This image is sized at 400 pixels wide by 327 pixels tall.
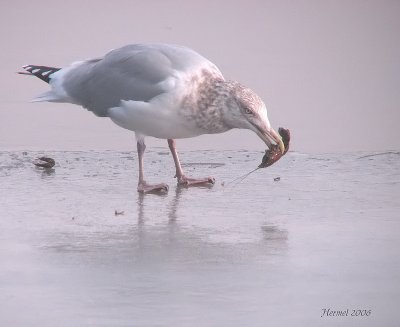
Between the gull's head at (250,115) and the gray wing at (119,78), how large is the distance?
449 millimetres

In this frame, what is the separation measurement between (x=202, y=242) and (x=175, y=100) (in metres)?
1.94

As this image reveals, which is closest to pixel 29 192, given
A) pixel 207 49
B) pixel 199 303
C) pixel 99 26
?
pixel 199 303

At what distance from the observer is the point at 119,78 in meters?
7.96

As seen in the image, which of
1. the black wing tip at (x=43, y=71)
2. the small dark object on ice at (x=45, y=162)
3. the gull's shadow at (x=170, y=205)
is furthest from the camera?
the black wing tip at (x=43, y=71)

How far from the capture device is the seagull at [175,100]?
23.9 ft

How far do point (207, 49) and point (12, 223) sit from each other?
6.40m

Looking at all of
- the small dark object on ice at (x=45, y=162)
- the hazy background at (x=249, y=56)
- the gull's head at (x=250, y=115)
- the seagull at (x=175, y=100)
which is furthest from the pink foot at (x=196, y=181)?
the hazy background at (x=249, y=56)

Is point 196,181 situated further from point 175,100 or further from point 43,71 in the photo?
point 43,71

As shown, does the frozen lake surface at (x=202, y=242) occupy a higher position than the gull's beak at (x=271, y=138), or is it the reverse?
the gull's beak at (x=271, y=138)

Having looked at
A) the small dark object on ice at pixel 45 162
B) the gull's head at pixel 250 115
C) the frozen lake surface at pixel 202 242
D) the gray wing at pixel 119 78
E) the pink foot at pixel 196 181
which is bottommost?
the frozen lake surface at pixel 202 242

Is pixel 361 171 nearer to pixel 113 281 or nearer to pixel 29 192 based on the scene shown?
pixel 29 192

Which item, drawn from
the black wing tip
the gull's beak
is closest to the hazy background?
the black wing tip

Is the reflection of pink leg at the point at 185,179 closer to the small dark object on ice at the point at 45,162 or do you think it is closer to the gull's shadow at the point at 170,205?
the gull's shadow at the point at 170,205

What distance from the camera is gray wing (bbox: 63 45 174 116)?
7578 mm
